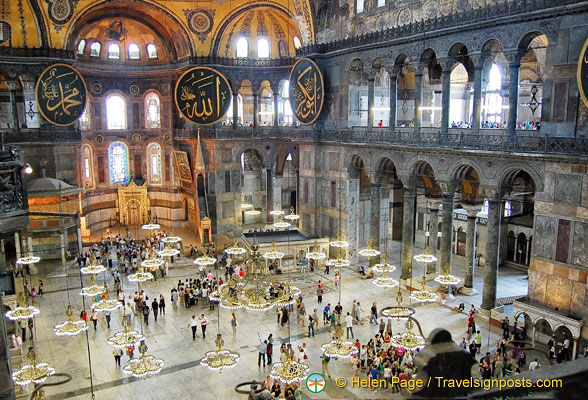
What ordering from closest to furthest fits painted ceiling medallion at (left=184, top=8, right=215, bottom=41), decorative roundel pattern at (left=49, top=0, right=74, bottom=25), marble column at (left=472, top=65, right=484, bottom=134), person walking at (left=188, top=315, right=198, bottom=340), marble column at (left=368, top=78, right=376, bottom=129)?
person walking at (left=188, top=315, right=198, bottom=340) < marble column at (left=472, top=65, right=484, bottom=134) < marble column at (left=368, top=78, right=376, bottom=129) < decorative roundel pattern at (left=49, top=0, right=74, bottom=25) < painted ceiling medallion at (left=184, top=8, right=215, bottom=41)

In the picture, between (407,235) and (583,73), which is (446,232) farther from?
(583,73)

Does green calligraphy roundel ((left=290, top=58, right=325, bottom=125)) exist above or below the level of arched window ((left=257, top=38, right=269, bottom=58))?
below

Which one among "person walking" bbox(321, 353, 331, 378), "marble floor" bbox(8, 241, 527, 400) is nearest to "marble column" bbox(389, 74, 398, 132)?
"marble floor" bbox(8, 241, 527, 400)

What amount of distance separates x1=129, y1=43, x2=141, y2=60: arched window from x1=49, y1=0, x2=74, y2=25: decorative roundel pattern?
5.49 m

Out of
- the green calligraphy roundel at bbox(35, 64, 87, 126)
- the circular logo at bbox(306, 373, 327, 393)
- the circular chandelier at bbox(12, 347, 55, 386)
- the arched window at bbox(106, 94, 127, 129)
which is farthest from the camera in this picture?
the arched window at bbox(106, 94, 127, 129)

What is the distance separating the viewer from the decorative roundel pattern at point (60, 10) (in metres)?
20.8

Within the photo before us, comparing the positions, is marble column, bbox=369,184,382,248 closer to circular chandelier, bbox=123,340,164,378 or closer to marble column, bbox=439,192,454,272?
marble column, bbox=439,192,454,272

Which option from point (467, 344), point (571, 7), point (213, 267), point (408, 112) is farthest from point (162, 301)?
point (408, 112)

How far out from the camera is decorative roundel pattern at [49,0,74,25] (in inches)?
818

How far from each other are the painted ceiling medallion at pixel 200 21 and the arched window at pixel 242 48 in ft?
5.52

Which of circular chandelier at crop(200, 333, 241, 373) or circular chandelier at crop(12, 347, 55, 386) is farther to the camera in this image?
circular chandelier at crop(200, 333, 241, 373)

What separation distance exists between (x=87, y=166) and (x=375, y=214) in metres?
15.4

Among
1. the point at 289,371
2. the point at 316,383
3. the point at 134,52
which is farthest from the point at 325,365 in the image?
the point at 134,52

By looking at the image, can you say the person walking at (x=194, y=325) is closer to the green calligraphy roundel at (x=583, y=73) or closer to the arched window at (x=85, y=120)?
the green calligraphy roundel at (x=583, y=73)
